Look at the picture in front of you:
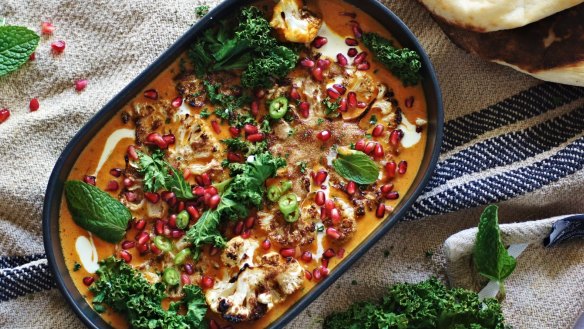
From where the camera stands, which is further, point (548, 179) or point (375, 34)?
point (548, 179)

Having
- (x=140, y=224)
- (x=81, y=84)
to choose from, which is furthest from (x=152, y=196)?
(x=81, y=84)

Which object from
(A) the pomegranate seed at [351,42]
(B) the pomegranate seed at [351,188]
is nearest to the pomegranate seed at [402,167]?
(B) the pomegranate seed at [351,188]

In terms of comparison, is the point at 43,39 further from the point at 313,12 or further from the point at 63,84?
the point at 313,12

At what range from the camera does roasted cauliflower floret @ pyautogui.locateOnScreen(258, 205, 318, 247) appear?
3.80 m

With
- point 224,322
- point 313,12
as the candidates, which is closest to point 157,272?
point 224,322

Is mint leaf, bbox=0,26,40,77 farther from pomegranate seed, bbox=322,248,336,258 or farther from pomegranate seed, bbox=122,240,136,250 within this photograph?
pomegranate seed, bbox=322,248,336,258

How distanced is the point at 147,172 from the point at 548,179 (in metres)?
2.12

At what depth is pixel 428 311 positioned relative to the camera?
3842 mm

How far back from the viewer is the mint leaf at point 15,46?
4.05 m

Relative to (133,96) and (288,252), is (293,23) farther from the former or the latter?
(288,252)

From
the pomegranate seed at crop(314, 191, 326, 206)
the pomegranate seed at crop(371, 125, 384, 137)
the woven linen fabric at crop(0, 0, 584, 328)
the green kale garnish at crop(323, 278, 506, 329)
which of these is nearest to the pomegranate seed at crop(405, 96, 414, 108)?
the pomegranate seed at crop(371, 125, 384, 137)

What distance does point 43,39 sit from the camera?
4180 millimetres

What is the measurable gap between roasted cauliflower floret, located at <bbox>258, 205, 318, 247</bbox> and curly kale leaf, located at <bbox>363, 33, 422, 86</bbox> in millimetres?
797

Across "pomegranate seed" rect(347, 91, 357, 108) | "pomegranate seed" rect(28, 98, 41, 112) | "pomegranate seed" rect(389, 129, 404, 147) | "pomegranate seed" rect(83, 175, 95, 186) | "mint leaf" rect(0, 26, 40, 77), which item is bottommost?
"pomegranate seed" rect(83, 175, 95, 186)
